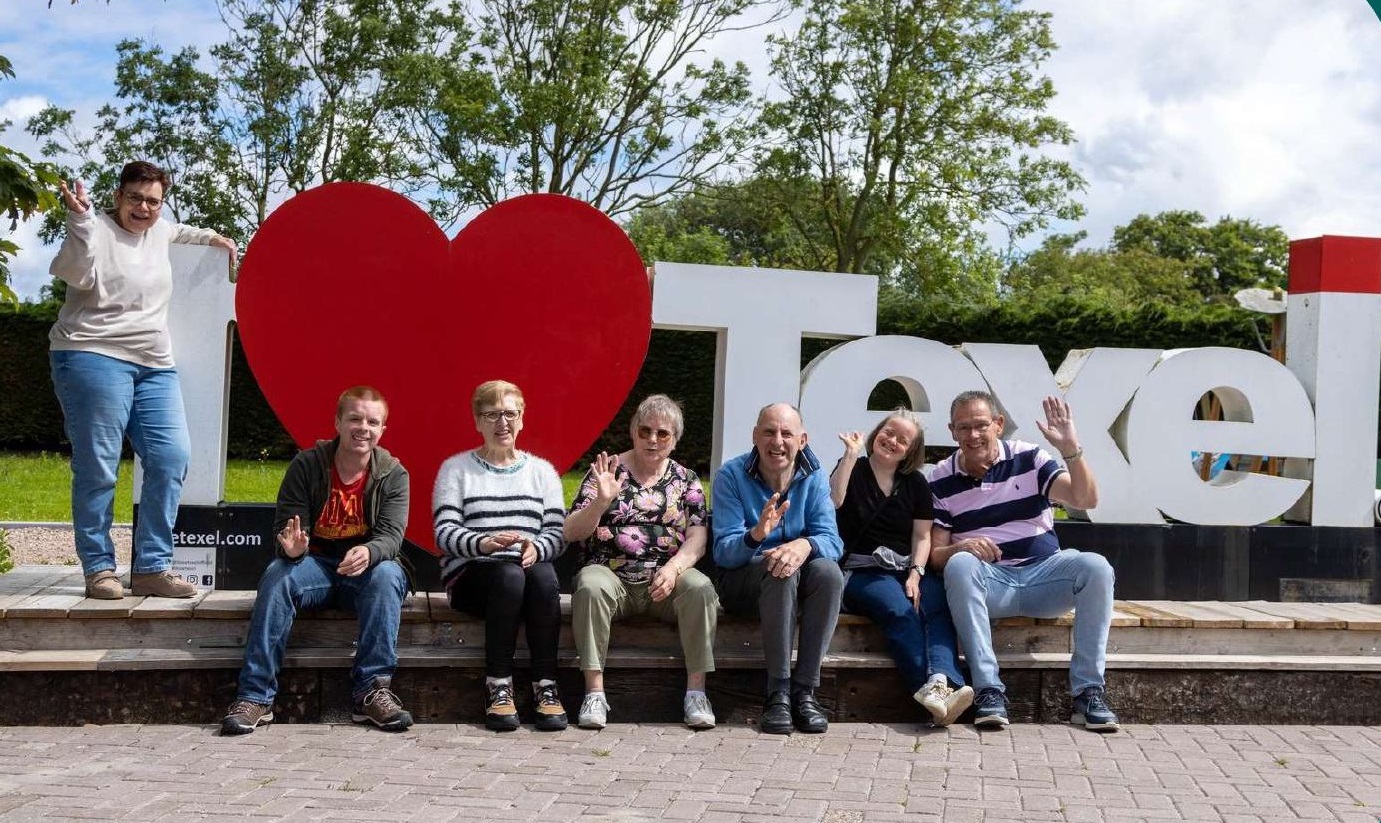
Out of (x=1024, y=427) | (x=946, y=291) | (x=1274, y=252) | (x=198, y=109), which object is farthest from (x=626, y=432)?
(x=1274, y=252)

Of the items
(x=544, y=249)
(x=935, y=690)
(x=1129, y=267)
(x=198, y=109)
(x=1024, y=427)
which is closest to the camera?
(x=935, y=690)

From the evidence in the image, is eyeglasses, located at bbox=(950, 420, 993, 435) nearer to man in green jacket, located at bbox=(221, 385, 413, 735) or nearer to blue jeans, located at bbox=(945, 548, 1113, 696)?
blue jeans, located at bbox=(945, 548, 1113, 696)

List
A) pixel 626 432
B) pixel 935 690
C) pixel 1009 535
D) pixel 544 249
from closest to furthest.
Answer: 1. pixel 935 690
2. pixel 1009 535
3. pixel 544 249
4. pixel 626 432

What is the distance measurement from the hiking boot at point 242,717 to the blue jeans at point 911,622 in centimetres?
212

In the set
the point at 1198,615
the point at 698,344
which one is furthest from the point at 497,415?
the point at 698,344

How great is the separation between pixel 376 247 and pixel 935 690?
274 centimetres

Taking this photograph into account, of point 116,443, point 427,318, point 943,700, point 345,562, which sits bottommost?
point 943,700

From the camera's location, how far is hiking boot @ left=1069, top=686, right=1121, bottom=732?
4.62m

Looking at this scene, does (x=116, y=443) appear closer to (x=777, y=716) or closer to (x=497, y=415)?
(x=497, y=415)

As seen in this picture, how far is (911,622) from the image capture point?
15.3 ft

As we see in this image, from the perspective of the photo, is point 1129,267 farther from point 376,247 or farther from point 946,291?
point 376,247

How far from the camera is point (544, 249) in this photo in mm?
5254

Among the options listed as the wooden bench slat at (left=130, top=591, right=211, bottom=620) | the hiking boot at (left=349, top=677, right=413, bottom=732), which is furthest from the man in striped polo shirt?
the wooden bench slat at (left=130, top=591, right=211, bottom=620)

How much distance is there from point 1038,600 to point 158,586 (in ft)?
10.7
